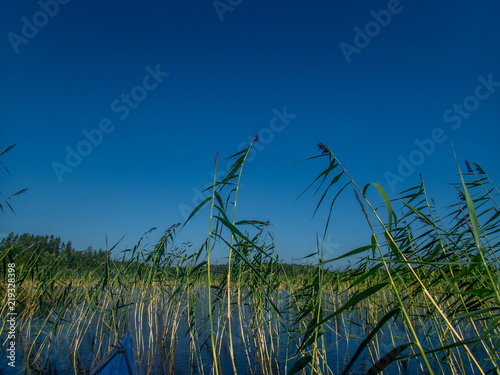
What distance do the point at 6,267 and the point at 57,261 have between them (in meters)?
1.88

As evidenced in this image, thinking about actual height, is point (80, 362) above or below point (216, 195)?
below

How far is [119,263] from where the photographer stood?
690cm

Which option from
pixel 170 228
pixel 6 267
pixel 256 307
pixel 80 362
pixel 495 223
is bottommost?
pixel 80 362

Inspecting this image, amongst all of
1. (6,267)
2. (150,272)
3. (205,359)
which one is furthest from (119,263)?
(205,359)

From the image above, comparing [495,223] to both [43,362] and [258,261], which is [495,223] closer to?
[258,261]

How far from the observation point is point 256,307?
19.5 ft

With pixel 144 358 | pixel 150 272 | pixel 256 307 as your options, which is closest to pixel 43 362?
pixel 144 358

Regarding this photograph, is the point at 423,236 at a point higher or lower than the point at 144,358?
higher

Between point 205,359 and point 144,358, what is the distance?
1495mm

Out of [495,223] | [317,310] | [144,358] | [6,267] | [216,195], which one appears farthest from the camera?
[144,358]

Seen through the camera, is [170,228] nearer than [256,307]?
No

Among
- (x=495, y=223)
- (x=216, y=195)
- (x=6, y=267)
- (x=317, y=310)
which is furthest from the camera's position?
(x=6, y=267)

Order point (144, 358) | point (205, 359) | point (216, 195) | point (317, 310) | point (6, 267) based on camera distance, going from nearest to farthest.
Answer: point (317, 310) → point (216, 195) → point (6, 267) → point (144, 358) → point (205, 359)

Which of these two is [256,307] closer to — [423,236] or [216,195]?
[423,236]
